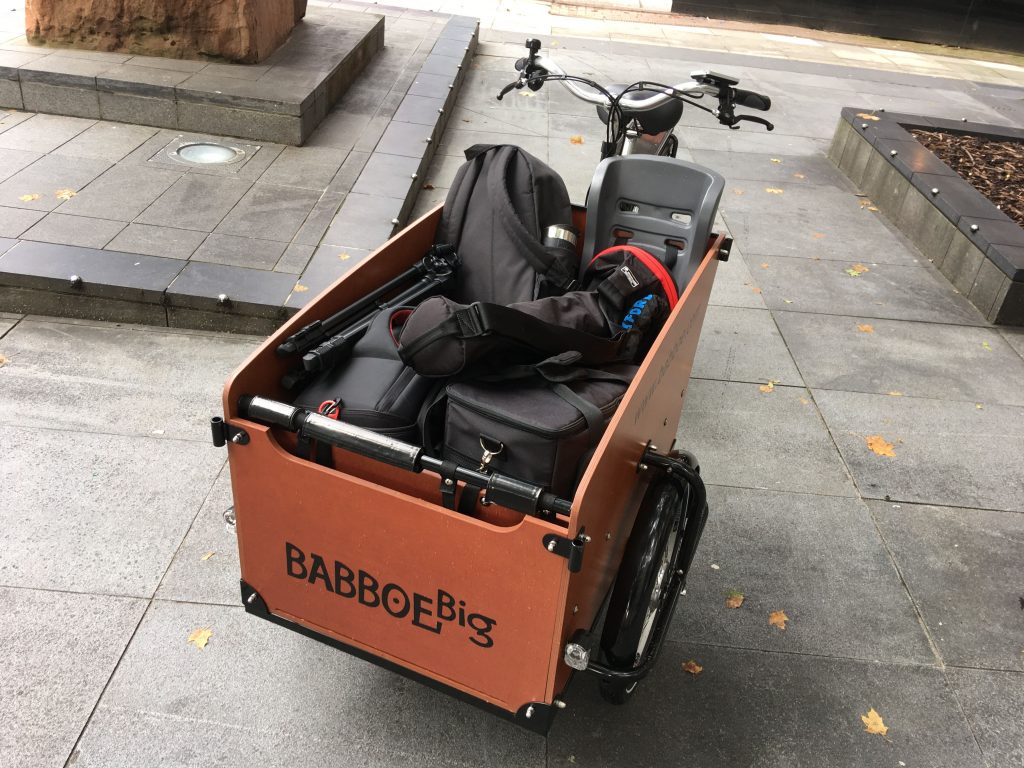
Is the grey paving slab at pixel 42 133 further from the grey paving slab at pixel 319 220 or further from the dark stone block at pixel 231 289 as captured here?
the dark stone block at pixel 231 289

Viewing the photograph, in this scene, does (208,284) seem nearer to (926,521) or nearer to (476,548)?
(476,548)

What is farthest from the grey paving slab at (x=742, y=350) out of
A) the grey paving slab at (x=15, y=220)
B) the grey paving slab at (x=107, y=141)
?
the grey paving slab at (x=107, y=141)

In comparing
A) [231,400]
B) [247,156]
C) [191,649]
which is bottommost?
[191,649]

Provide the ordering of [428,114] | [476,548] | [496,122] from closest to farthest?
[476,548] → [428,114] → [496,122]

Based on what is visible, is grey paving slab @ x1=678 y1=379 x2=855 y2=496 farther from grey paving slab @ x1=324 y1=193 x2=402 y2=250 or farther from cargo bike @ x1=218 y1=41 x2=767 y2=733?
grey paving slab @ x1=324 y1=193 x2=402 y2=250

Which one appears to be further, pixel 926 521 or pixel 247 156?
pixel 247 156

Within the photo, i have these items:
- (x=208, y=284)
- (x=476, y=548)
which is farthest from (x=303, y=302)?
(x=476, y=548)

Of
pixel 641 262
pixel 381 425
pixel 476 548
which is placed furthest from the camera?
pixel 641 262

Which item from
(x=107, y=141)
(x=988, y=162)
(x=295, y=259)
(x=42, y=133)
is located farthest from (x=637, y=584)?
(x=988, y=162)

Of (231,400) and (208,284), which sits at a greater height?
(231,400)

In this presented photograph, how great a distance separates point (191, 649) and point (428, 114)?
5.39 m

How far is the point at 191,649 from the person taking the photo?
2.65 meters

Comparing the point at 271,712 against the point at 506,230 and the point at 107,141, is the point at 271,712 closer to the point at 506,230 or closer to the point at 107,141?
the point at 506,230

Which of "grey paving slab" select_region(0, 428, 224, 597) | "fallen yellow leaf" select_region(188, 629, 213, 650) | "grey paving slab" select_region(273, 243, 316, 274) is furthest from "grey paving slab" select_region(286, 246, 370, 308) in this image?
"fallen yellow leaf" select_region(188, 629, 213, 650)
